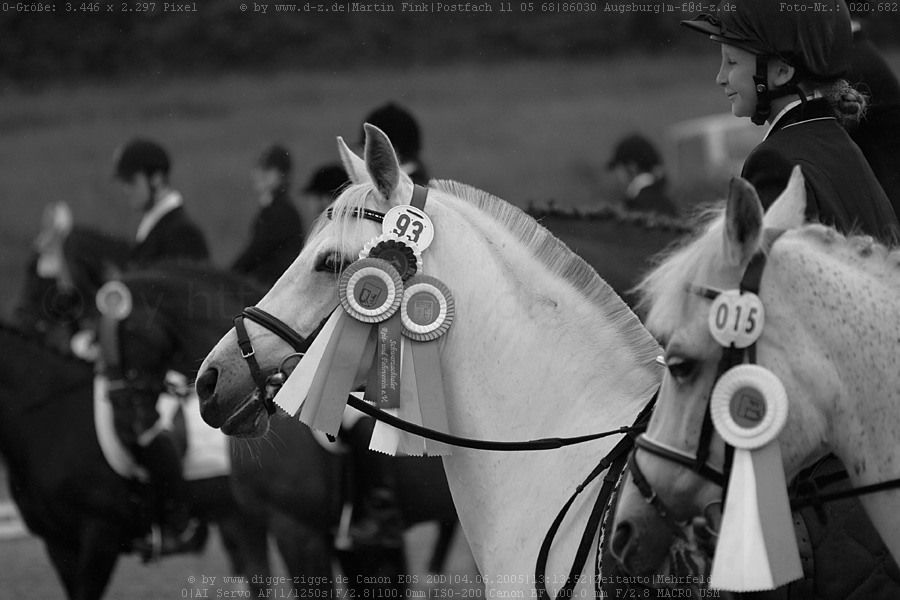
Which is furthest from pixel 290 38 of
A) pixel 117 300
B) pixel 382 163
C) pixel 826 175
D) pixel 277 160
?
pixel 826 175

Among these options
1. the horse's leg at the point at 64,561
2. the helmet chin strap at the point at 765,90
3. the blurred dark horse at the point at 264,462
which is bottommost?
the horse's leg at the point at 64,561

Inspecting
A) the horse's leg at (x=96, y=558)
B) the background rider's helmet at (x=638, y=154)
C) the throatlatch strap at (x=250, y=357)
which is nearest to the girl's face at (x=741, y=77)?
the throatlatch strap at (x=250, y=357)

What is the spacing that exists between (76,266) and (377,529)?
376 centimetres

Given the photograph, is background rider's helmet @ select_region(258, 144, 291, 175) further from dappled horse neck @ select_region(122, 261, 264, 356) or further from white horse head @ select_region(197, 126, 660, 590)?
white horse head @ select_region(197, 126, 660, 590)

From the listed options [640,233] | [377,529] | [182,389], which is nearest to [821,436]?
[640,233]

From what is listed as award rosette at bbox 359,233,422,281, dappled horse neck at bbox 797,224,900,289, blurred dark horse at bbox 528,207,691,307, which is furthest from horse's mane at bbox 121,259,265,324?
dappled horse neck at bbox 797,224,900,289

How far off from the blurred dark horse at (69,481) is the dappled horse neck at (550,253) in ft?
11.9

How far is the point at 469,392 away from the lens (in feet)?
10.5

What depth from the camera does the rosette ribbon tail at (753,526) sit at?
A: 226cm

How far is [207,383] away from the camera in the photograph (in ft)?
11.0

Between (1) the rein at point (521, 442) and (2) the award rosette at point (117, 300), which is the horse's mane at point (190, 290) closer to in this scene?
(2) the award rosette at point (117, 300)

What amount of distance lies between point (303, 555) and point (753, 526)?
4.19 meters

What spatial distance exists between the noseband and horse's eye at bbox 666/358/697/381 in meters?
0.06

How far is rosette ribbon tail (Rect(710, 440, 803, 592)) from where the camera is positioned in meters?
2.26
